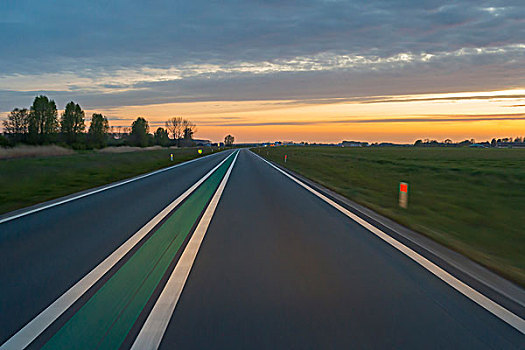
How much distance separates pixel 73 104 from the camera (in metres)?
93.5

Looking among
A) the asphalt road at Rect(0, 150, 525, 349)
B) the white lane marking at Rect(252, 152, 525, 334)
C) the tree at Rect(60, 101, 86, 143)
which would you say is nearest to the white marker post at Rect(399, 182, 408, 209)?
the asphalt road at Rect(0, 150, 525, 349)

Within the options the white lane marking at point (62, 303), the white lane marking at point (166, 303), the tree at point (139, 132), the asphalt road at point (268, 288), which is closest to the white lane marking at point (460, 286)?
the asphalt road at point (268, 288)

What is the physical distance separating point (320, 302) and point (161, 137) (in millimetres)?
172442

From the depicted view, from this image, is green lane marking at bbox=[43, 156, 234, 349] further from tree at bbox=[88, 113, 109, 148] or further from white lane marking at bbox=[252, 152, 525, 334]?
tree at bbox=[88, 113, 109, 148]

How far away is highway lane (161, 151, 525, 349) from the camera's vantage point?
3.72 metres

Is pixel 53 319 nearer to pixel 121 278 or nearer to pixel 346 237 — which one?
pixel 121 278

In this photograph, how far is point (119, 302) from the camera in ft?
15.1

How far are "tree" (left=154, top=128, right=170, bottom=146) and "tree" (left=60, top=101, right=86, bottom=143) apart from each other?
70.5 metres

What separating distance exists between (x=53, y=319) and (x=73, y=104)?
9873 cm

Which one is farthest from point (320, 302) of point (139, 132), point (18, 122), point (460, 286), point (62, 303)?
point (139, 132)

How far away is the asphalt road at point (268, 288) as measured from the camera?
3781mm

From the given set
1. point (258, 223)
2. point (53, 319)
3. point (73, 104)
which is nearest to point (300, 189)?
point (258, 223)

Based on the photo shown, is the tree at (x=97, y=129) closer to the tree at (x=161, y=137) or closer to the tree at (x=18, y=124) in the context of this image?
the tree at (x=18, y=124)

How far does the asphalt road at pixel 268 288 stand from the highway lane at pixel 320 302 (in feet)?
0.04
